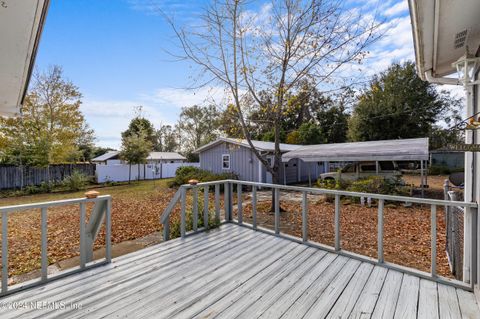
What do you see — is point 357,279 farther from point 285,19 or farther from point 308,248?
point 285,19

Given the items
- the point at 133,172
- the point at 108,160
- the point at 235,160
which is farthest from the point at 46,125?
the point at 235,160

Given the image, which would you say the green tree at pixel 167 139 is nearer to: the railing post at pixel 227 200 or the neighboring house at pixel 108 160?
the neighboring house at pixel 108 160

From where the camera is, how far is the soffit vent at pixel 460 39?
7.25 feet

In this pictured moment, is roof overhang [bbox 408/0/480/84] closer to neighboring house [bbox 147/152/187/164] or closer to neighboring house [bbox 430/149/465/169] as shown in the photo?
neighboring house [bbox 430/149/465/169]

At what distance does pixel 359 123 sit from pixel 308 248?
18952 millimetres

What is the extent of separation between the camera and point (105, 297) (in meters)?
2.49

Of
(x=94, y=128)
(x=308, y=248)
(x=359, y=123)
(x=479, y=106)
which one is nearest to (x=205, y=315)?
(x=308, y=248)

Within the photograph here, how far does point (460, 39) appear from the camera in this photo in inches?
91.6

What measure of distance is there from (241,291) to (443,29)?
304cm

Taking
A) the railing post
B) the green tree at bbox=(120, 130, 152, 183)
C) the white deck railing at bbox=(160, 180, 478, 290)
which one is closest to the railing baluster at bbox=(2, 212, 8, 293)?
the white deck railing at bbox=(160, 180, 478, 290)

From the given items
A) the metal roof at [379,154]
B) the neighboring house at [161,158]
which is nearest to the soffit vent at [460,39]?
the metal roof at [379,154]

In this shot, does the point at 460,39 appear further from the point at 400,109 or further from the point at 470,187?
the point at 400,109

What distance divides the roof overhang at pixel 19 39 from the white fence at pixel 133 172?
1572cm

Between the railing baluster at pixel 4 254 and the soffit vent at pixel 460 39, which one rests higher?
the soffit vent at pixel 460 39
